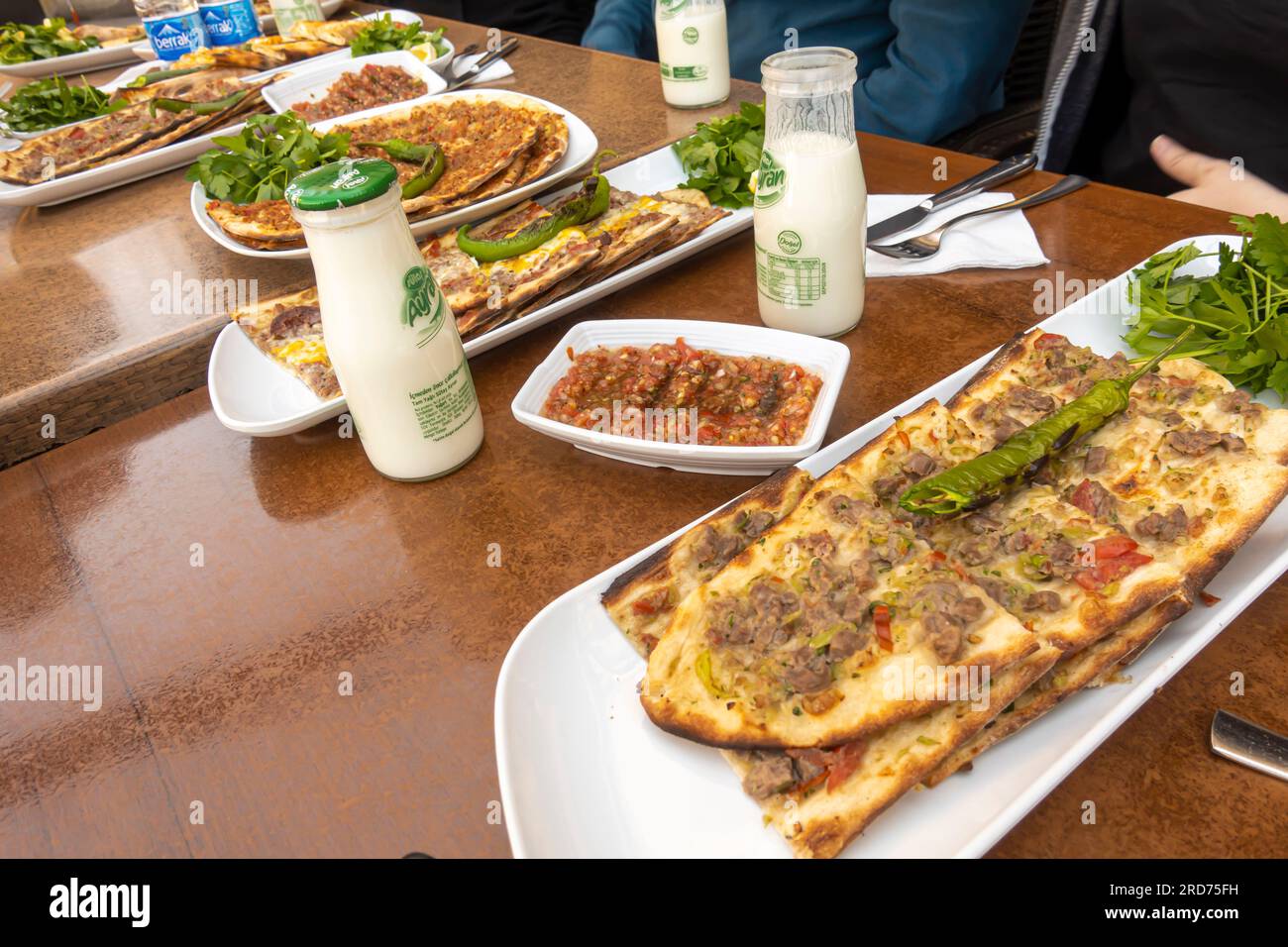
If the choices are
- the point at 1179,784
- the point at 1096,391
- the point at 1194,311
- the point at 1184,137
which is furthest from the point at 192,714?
the point at 1184,137

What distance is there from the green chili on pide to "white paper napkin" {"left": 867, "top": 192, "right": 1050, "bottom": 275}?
3.14 feet

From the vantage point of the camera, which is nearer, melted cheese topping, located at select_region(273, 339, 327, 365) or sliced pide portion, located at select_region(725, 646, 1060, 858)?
sliced pide portion, located at select_region(725, 646, 1060, 858)

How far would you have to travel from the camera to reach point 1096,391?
1.76 m

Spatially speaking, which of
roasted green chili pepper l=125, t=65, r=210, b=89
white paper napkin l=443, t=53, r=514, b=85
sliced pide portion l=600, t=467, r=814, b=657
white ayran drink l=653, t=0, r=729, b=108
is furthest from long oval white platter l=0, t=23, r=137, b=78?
sliced pide portion l=600, t=467, r=814, b=657

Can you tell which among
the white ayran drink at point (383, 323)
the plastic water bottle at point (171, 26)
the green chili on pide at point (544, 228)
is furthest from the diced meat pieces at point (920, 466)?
the plastic water bottle at point (171, 26)

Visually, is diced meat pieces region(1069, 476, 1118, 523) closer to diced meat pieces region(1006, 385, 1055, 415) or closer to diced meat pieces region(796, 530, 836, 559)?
diced meat pieces region(1006, 385, 1055, 415)

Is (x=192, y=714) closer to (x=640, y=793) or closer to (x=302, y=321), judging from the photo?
(x=640, y=793)

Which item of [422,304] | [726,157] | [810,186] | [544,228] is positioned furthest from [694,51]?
[422,304]

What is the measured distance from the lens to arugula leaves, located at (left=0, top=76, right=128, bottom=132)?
466cm

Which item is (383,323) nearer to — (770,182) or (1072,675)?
(770,182)

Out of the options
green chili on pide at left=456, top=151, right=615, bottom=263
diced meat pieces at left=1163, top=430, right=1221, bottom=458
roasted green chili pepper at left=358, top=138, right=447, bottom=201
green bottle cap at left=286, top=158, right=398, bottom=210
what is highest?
green bottle cap at left=286, top=158, right=398, bottom=210

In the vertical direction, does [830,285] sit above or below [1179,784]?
above

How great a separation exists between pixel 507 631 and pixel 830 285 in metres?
1.33

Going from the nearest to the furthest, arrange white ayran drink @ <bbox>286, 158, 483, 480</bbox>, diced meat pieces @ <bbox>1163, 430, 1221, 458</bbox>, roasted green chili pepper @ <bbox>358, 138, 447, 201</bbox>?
diced meat pieces @ <bbox>1163, 430, 1221, 458</bbox> → white ayran drink @ <bbox>286, 158, 483, 480</bbox> → roasted green chili pepper @ <bbox>358, 138, 447, 201</bbox>
